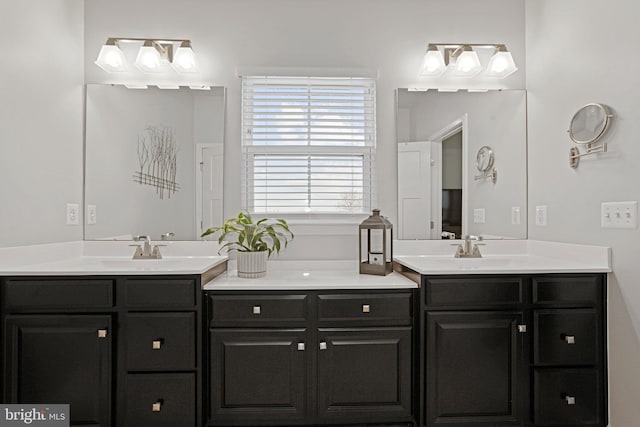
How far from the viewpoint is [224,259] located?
7.68ft

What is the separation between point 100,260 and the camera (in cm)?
238

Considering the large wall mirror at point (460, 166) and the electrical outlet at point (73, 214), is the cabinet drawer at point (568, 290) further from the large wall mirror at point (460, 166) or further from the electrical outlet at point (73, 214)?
the electrical outlet at point (73, 214)

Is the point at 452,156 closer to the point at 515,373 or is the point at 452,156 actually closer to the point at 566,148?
the point at 566,148

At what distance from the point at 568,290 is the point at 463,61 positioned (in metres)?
1.47

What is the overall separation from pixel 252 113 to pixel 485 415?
6.97 feet

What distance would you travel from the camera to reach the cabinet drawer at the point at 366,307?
1.92 metres

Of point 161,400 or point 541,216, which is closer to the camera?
point 161,400

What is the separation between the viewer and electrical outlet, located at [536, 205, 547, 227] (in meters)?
2.40

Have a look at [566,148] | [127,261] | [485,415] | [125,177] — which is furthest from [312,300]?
[566,148]

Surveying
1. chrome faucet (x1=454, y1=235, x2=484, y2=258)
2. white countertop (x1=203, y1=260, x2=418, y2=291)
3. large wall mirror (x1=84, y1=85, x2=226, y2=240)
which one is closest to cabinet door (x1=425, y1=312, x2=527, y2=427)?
white countertop (x1=203, y1=260, x2=418, y2=291)

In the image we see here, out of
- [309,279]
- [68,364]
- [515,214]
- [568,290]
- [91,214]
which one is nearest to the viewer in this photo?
[68,364]

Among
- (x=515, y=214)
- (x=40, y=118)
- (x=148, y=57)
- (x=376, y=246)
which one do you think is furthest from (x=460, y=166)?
(x=40, y=118)

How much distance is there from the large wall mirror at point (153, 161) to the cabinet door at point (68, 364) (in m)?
0.75

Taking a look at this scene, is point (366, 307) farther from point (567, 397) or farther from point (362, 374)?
point (567, 397)
